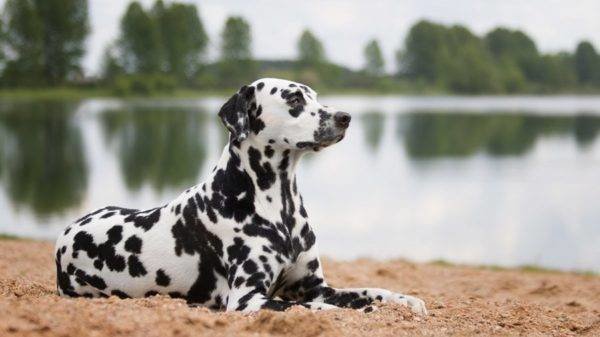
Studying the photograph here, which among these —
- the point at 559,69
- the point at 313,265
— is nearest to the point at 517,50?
the point at 559,69

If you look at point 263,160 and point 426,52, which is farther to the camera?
point 426,52

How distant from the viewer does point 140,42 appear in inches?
3743

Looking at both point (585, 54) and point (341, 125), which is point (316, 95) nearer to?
point (341, 125)

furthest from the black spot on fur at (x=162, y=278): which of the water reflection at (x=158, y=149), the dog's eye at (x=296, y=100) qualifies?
the water reflection at (x=158, y=149)

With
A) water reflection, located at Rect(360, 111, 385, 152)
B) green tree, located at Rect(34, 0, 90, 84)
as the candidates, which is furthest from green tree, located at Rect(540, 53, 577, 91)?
green tree, located at Rect(34, 0, 90, 84)

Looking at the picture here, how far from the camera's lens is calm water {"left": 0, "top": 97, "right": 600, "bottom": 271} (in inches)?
749

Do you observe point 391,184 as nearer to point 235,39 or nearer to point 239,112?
point 239,112

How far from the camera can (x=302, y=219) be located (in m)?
6.00

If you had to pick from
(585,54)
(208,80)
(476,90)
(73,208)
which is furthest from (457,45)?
(73,208)

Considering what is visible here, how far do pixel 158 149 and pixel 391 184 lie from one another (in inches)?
631

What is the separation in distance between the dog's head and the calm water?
950 centimetres

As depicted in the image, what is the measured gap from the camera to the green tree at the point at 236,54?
10550 cm

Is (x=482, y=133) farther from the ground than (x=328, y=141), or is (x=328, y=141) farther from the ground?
(x=328, y=141)

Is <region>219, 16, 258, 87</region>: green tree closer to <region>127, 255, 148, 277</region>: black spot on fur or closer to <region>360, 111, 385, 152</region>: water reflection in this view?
<region>360, 111, 385, 152</region>: water reflection
